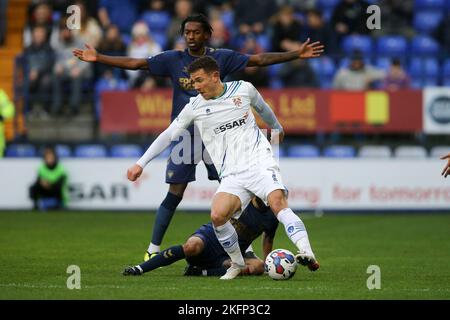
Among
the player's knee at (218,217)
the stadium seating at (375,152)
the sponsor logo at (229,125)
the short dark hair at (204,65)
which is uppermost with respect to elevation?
the short dark hair at (204,65)

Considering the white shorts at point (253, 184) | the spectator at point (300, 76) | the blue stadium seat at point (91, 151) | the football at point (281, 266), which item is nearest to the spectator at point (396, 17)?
the spectator at point (300, 76)

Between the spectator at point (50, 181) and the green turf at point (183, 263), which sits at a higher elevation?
the spectator at point (50, 181)

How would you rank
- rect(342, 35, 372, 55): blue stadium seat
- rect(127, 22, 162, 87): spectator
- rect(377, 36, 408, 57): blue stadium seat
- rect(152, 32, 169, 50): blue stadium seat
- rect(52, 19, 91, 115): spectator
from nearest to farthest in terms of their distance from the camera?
rect(52, 19, 91, 115): spectator → rect(127, 22, 162, 87): spectator → rect(342, 35, 372, 55): blue stadium seat → rect(377, 36, 408, 57): blue stadium seat → rect(152, 32, 169, 50): blue stadium seat

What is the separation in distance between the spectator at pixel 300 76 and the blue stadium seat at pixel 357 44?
2.13 meters

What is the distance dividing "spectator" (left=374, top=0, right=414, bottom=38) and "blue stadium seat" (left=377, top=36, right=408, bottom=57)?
1.33 feet

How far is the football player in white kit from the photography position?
998cm

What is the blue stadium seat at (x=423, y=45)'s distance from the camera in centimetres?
2289

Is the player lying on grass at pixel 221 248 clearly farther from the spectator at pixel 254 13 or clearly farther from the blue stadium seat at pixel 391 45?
the blue stadium seat at pixel 391 45

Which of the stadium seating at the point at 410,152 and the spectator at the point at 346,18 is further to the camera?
the spectator at the point at 346,18

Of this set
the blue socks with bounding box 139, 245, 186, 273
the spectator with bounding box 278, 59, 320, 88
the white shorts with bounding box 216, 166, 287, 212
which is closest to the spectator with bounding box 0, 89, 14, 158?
the spectator with bounding box 278, 59, 320, 88

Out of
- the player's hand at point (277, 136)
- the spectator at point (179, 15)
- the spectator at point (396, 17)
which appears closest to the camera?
the player's hand at point (277, 136)

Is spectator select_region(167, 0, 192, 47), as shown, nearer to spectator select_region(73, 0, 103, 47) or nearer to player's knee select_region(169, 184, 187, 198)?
spectator select_region(73, 0, 103, 47)

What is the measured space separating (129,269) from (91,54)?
2.47m
